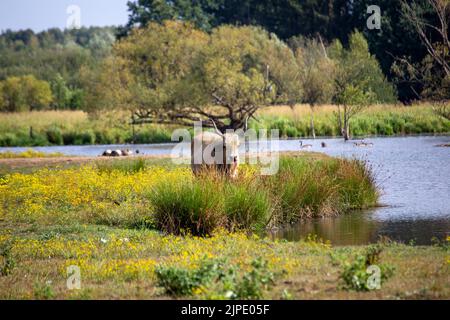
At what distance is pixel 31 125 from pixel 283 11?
32096 millimetres

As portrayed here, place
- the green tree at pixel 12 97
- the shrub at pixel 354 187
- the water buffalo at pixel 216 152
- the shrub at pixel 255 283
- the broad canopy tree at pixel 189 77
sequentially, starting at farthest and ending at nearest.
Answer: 1. the green tree at pixel 12 97
2. the broad canopy tree at pixel 189 77
3. the shrub at pixel 354 187
4. the water buffalo at pixel 216 152
5. the shrub at pixel 255 283

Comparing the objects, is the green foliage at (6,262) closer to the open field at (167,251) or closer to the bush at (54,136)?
the open field at (167,251)

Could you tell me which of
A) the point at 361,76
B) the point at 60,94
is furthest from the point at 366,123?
the point at 60,94

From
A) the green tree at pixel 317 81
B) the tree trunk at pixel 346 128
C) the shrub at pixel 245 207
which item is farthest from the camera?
the green tree at pixel 317 81

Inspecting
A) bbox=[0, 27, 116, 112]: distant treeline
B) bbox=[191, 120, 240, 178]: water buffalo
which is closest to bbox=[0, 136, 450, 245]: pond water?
bbox=[191, 120, 240, 178]: water buffalo

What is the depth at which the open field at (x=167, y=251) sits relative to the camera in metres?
9.19

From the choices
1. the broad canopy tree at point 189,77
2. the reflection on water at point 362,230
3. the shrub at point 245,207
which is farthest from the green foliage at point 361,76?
the shrub at point 245,207

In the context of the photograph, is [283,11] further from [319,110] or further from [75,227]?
[75,227]

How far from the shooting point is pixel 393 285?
9.17m

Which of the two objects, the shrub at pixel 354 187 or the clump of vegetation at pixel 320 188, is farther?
the shrub at pixel 354 187

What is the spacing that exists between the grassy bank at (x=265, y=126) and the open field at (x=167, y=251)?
86.7ft

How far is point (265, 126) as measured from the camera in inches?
1811

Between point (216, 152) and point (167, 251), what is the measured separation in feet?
21.4

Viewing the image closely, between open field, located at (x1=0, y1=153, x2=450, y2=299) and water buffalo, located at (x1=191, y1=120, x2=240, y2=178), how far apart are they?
1240mm
